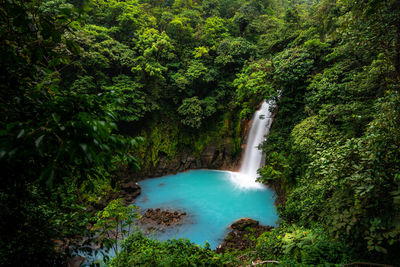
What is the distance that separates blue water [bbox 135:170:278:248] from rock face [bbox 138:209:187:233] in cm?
31

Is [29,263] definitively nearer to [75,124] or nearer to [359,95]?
[75,124]

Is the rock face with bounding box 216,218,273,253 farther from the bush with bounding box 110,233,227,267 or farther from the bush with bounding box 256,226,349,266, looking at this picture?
the bush with bounding box 256,226,349,266

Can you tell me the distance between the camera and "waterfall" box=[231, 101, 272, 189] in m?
11.2

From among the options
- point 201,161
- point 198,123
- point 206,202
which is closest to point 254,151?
point 201,161

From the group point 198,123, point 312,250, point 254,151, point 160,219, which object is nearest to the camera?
point 312,250

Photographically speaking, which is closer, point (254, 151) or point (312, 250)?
point (312, 250)

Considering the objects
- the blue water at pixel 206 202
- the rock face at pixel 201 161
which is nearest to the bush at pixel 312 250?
the blue water at pixel 206 202

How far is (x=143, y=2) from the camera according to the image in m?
15.3

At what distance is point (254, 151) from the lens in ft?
38.1

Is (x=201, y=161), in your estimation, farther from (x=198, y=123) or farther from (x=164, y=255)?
(x=164, y=255)

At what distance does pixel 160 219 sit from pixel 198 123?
6245mm

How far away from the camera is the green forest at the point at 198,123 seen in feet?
4.55

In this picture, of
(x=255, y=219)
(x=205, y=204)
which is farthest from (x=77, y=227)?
(x=205, y=204)

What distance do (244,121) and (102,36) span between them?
32.5 ft
